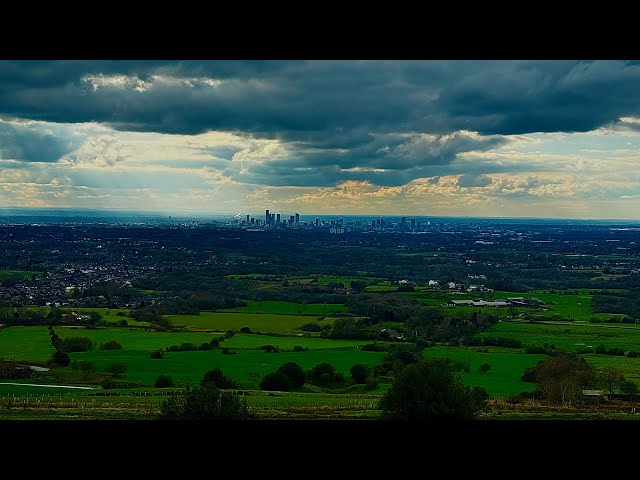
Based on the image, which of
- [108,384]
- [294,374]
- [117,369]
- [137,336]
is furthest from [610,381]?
[137,336]

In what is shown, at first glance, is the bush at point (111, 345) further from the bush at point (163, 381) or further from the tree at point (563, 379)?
the tree at point (563, 379)

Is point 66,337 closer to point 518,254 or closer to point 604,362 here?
point 604,362

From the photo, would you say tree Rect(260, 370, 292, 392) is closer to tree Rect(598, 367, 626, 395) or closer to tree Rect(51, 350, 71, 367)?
tree Rect(51, 350, 71, 367)

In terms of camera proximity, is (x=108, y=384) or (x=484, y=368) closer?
(x=108, y=384)

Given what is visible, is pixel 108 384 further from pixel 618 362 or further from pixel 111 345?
pixel 618 362

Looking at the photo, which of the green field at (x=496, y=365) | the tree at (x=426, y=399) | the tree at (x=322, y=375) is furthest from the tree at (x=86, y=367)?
the tree at (x=426, y=399)
